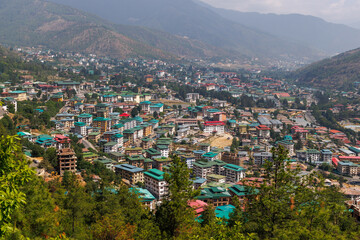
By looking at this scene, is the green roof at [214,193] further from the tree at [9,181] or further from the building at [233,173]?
the tree at [9,181]

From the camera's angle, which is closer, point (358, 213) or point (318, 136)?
point (358, 213)

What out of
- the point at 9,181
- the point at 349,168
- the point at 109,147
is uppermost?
the point at 9,181

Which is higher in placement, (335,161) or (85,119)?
(85,119)

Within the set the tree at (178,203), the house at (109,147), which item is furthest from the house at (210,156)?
the tree at (178,203)

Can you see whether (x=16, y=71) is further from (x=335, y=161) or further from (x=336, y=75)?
(x=336, y=75)

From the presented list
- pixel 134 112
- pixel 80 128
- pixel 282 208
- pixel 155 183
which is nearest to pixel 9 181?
pixel 282 208

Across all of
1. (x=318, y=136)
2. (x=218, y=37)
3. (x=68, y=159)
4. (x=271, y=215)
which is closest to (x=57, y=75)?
(x=68, y=159)

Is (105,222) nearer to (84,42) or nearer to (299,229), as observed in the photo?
(299,229)
